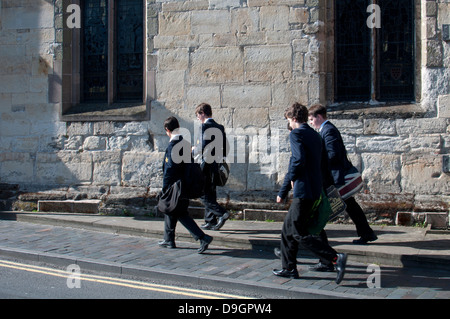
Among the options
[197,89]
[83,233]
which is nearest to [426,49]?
[197,89]

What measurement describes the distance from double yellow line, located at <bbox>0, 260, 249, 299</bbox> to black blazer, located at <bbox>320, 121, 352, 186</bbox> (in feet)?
7.23

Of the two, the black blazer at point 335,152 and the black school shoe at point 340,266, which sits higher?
the black blazer at point 335,152

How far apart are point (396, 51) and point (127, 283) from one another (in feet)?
19.6

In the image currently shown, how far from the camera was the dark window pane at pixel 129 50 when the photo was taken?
1066 centimetres

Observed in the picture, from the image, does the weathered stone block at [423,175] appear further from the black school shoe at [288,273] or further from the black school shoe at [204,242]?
the black school shoe at [288,273]

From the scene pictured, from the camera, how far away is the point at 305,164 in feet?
19.5

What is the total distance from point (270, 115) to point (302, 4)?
6.14 ft

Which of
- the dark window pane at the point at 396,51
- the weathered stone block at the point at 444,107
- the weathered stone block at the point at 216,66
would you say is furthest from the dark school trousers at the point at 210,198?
the weathered stone block at the point at 444,107

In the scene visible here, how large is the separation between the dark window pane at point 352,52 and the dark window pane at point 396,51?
244 mm

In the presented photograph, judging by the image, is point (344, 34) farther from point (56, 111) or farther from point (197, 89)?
point (56, 111)

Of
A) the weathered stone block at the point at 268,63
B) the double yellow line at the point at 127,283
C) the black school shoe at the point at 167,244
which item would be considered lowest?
the double yellow line at the point at 127,283

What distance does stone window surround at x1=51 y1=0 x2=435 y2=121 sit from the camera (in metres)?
9.07

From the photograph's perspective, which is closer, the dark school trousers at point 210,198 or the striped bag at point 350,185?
the striped bag at point 350,185

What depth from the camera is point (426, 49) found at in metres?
8.84
